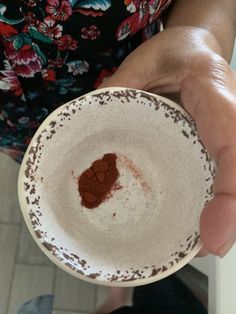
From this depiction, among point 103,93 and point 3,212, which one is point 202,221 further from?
point 3,212

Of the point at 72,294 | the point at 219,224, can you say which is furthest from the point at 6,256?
the point at 219,224

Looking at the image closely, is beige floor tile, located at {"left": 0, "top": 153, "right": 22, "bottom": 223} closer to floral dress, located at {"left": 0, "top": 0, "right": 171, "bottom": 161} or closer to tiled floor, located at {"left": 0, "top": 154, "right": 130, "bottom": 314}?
tiled floor, located at {"left": 0, "top": 154, "right": 130, "bottom": 314}

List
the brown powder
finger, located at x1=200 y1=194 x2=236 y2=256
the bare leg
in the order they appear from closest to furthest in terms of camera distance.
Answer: finger, located at x1=200 y1=194 x2=236 y2=256
the brown powder
the bare leg

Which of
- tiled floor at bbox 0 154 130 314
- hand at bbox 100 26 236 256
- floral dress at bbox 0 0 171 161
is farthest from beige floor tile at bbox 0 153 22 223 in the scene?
hand at bbox 100 26 236 256

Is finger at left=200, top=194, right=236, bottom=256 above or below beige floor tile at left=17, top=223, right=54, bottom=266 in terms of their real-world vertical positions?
above

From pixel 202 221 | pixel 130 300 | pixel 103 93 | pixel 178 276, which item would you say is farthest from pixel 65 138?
pixel 130 300

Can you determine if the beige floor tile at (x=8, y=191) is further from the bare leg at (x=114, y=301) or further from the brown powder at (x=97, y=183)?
the brown powder at (x=97, y=183)

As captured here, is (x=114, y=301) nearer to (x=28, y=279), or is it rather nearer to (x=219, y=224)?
(x=28, y=279)
